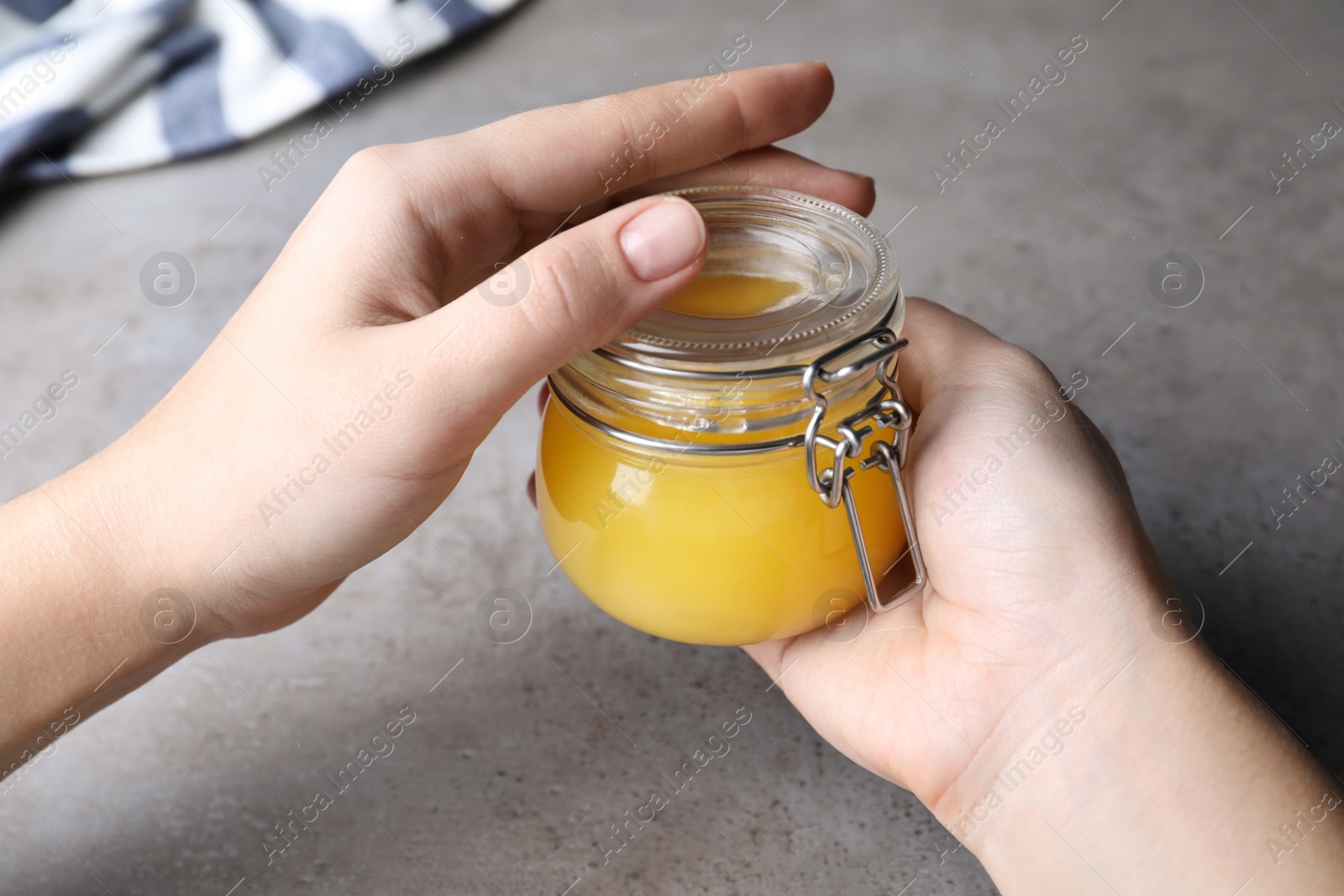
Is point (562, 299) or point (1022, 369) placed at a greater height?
point (562, 299)

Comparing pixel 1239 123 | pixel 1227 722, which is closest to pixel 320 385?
pixel 1227 722

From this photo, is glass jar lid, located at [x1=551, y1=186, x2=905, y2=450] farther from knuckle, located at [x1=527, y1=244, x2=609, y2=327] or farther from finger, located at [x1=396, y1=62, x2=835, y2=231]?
finger, located at [x1=396, y1=62, x2=835, y2=231]

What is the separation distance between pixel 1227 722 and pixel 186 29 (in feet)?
8.08

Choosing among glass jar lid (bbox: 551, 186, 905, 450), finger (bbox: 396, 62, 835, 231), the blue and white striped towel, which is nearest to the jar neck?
glass jar lid (bbox: 551, 186, 905, 450)

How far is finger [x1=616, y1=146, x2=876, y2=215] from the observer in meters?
1.37

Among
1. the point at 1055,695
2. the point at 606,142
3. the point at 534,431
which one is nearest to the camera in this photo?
the point at 1055,695

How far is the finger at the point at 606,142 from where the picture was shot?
115 cm

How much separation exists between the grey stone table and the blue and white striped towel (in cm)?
6

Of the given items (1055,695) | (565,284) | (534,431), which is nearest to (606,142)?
(565,284)

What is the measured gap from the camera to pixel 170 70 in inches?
94.9

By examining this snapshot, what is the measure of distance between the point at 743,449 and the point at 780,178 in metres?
0.57

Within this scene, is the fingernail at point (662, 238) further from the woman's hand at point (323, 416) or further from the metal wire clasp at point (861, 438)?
the metal wire clasp at point (861, 438)

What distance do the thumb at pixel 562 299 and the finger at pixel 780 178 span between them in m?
0.48

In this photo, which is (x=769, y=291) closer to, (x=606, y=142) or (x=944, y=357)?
(x=944, y=357)
